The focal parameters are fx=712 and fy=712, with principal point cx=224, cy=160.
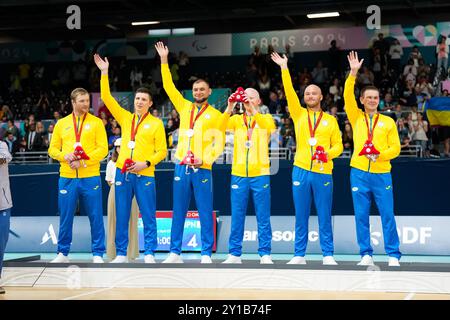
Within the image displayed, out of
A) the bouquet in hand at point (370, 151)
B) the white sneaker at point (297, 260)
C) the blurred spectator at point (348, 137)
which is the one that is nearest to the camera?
the bouquet in hand at point (370, 151)

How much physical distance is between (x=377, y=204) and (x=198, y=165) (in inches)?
85.6

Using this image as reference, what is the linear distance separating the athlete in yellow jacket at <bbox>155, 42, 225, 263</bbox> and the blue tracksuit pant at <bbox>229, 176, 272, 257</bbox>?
0.29m

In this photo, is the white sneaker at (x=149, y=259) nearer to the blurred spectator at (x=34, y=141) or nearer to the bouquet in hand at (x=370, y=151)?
the bouquet in hand at (x=370, y=151)

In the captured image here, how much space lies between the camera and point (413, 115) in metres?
15.2

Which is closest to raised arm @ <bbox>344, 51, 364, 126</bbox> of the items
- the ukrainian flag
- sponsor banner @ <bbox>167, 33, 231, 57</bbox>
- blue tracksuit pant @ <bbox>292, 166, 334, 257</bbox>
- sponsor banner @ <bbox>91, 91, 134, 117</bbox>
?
blue tracksuit pant @ <bbox>292, 166, 334, 257</bbox>

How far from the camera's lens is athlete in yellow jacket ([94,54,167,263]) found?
28.6 ft

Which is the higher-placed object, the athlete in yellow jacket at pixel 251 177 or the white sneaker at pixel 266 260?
the athlete in yellow jacket at pixel 251 177

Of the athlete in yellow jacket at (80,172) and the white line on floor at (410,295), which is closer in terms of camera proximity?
the white line on floor at (410,295)

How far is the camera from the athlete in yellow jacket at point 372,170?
834 cm

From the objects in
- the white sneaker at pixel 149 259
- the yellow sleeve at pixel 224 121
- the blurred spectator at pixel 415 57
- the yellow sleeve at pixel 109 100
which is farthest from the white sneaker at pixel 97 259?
the blurred spectator at pixel 415 57

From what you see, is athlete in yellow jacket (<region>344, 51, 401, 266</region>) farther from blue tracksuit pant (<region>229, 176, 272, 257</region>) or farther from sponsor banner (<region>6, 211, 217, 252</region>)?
sponsor banner (<region>6, 211, 217, 252</region>)

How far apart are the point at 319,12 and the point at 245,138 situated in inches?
480

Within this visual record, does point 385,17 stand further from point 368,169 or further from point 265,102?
point 368,169

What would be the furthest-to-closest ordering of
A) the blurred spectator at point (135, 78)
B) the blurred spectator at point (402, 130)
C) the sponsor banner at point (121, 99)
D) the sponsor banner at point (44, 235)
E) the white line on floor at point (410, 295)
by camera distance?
the blurred spectator at point (135, 78) < the sponsor banner at point (121, 99) < the blurred spectator at point (402, 130) < the sponsor banner at point (44, 235) < the white line on floor at point (410, 295)
